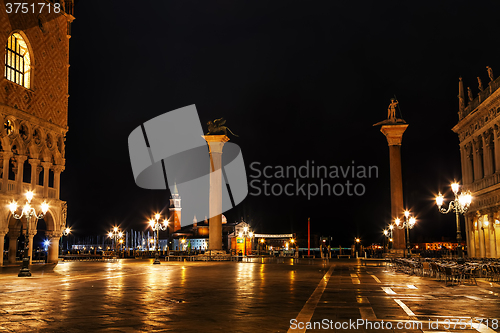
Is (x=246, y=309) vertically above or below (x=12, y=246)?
below

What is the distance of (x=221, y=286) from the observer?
18703 mm

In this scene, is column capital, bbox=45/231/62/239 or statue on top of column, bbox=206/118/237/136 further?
statue on top of column, bbox=206/118/237/136

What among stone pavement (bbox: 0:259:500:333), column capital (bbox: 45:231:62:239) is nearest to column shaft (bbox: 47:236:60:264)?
column capital (bbox: 45:231:62:239)

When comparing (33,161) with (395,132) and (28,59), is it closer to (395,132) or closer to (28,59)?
(28,59)

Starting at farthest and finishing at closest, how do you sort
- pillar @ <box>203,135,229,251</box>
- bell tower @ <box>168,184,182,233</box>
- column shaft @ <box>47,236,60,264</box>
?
bell tower @ <box>168,184,182,233</box>
pillar @ <box>203,135,229,251</box>
column shaft @ <box>47,236,60,264</box>

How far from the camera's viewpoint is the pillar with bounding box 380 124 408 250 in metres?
46.1

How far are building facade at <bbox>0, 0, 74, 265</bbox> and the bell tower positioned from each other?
110762 millimetres

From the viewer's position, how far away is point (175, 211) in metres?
152

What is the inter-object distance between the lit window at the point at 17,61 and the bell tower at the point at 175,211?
4568 inches

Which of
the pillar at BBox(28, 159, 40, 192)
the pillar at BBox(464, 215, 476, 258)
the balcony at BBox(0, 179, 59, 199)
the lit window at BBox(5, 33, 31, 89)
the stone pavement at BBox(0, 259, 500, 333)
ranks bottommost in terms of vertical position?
the stone pavement at BBox(0, 259, 500, 333)

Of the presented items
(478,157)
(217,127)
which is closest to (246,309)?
(478,157)

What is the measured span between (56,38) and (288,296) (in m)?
34.0

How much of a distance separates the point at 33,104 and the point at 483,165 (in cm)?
3721

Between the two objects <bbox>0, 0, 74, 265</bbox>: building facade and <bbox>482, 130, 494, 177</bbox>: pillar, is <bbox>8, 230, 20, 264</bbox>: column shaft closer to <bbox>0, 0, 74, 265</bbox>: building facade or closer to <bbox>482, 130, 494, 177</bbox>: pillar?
<bbox>0, 0, 74, 265</bbox>: building facade
